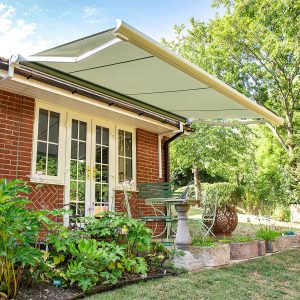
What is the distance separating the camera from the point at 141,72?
539 cm

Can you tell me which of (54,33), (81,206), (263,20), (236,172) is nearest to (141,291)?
(81,206)

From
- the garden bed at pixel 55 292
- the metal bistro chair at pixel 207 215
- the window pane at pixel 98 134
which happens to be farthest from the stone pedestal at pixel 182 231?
the window pane at pixel 98 134

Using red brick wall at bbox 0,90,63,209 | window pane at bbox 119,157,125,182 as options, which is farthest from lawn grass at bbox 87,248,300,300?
window pane at bbox 119,157,125,182

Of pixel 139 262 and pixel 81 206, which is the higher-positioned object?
pixel 81 206

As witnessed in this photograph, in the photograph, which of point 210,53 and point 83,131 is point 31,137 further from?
point 210,53

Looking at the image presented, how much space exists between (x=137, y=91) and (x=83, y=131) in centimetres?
200

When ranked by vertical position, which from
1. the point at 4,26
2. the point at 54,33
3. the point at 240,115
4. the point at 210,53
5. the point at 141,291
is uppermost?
the point at 210,53

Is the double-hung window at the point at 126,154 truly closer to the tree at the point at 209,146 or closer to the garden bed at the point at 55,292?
the garden bed at the point at 55,292

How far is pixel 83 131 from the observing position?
25.8ft

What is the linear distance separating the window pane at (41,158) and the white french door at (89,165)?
1.72ft

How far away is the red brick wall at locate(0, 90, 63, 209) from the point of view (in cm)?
638

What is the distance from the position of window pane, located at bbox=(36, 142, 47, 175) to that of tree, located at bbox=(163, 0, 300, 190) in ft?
47.1

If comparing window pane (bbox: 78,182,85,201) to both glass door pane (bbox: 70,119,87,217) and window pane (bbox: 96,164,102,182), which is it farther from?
window pane (bbox: 96,164,102,182)

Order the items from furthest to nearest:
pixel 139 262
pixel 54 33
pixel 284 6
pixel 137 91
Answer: pixel 284 6
pixel 54 33
pixel 137 91
pixel 139 262
